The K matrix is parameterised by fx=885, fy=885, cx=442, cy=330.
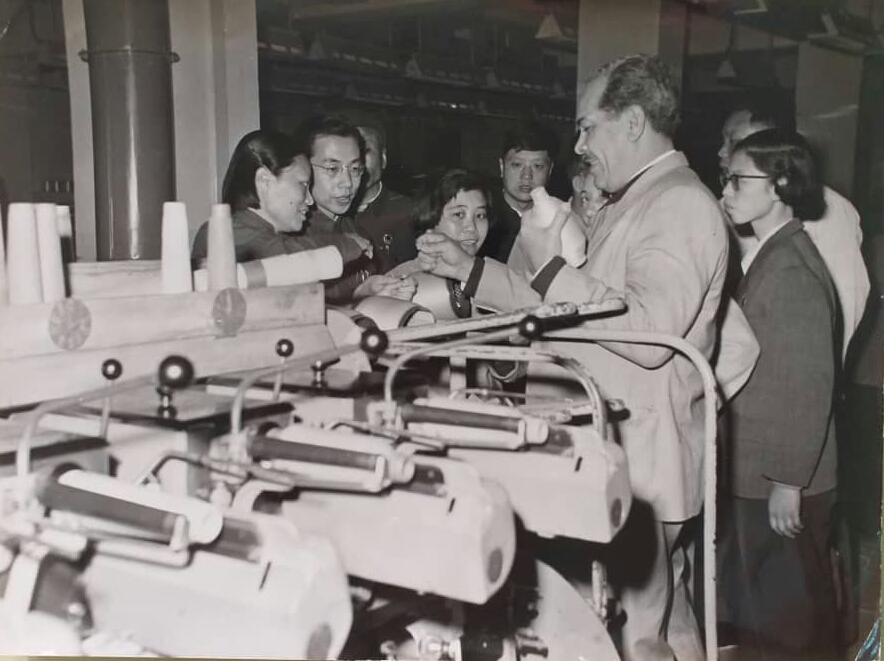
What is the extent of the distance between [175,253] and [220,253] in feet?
0.18

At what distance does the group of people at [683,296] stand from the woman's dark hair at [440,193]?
0.17 meters

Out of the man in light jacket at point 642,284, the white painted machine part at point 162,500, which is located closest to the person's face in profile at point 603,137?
the man in light jacket at point 642,284

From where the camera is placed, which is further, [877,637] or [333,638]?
[877,637]

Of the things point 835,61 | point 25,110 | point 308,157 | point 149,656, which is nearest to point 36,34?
point 25,110

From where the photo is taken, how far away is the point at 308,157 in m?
1.68

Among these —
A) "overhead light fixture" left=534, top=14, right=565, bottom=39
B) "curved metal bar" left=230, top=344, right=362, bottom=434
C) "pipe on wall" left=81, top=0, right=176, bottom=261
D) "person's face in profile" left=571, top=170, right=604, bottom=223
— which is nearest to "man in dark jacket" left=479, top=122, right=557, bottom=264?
"person's face in profile" left=571, top=170, right=604, bottom=223

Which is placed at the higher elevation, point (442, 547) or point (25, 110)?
point (25, 110)

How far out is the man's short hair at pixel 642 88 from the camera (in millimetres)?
1388

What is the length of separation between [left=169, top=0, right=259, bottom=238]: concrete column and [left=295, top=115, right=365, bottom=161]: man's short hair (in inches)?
6.9

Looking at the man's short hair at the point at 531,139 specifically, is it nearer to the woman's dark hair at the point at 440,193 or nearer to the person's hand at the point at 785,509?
the woman's dark hair at the point at 440,193

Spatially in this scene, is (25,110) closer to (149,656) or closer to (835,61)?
(149,656)

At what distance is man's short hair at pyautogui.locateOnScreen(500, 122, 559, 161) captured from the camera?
2035 mm

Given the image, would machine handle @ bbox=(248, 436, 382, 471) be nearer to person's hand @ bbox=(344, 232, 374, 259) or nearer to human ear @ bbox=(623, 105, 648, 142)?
human ear @ bbox=(623, 105, 648, 142)

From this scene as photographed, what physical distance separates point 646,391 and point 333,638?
78cm
